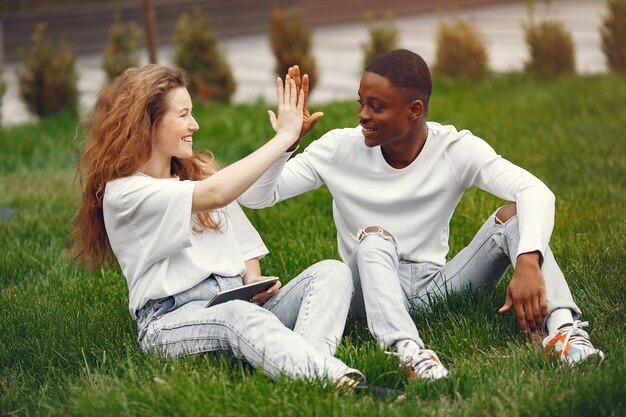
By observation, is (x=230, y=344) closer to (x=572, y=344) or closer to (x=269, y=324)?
(x=269, y=324)

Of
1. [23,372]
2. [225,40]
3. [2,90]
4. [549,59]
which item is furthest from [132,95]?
[225,40]

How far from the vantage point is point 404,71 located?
3.76 meters

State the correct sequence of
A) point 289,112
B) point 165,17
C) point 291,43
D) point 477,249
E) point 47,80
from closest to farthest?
point 289,112
point 477,249
point 47,80
point 291,43
point 165,17

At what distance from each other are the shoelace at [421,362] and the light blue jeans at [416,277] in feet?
0.21

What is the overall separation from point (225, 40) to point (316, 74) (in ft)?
18.2

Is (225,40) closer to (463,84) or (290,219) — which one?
(463,84)

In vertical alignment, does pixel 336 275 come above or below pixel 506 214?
below

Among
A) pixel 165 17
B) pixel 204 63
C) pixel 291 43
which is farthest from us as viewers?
pixel 165 17

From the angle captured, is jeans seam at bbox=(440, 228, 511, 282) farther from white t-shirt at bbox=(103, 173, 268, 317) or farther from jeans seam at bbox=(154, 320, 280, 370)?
jeans seam at bbox=(154, 320, 280, 370)

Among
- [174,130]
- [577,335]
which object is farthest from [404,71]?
[577,335]

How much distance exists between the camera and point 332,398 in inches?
124

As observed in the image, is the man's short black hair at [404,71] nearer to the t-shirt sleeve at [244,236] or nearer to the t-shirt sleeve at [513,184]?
the t-shirt sleeve at [513,184]

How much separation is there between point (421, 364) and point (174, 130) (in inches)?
48.0

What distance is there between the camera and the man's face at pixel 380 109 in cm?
374
